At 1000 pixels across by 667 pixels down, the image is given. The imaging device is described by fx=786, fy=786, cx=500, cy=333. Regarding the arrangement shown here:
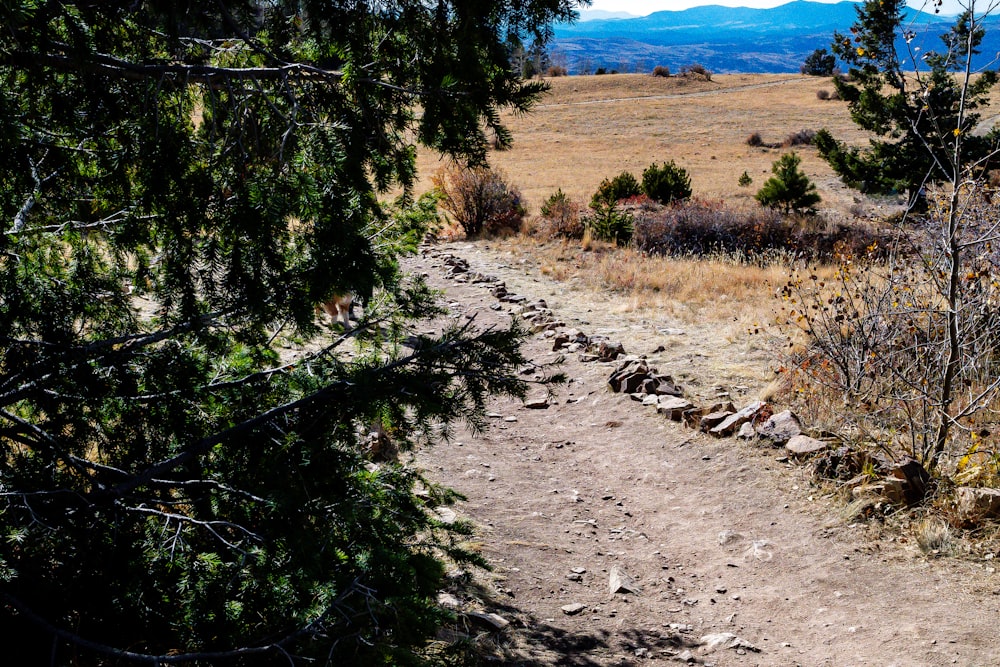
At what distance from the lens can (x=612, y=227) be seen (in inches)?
556

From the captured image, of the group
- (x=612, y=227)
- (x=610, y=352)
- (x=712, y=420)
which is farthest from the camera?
(x=612, y=227)

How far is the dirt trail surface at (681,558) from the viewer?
3.42 meters

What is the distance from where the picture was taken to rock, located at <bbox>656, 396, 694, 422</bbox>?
6.13 metres

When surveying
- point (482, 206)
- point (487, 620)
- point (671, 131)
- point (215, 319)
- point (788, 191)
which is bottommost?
point (487, 620)

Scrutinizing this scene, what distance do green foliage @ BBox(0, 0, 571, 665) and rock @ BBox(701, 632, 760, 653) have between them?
140cm

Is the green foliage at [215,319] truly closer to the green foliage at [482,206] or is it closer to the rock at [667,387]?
the rock at [667,387]

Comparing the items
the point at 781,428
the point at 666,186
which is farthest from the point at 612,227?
the point at 781,428

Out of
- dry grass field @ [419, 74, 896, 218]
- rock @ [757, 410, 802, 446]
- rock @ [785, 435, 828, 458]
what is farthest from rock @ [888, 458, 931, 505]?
dry grass field @ [419, 74, 896, 218]

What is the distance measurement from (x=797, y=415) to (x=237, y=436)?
4213 mm

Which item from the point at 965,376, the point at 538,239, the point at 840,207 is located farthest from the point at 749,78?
the point at 965,376

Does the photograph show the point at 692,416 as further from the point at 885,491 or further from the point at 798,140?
the point at 798,140

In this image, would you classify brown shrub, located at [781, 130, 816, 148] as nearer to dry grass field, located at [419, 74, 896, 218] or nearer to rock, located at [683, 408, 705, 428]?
dry grass field, located at [419, 74, 896, 218]

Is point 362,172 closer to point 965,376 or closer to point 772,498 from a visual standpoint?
point 772,498

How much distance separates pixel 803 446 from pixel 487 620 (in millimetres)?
2649
